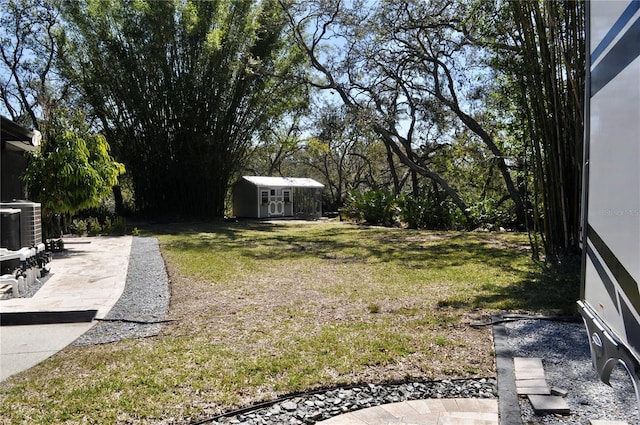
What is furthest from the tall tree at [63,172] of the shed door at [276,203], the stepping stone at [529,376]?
the shed door at [276,203]

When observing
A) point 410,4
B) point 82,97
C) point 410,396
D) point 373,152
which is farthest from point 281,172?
point 410,396

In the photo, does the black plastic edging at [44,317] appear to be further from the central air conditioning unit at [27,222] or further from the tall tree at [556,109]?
the tall tree at [556,109]

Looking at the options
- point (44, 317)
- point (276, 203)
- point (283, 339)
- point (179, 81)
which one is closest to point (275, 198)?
point (276, 203)

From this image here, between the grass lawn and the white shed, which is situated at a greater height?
the white shed

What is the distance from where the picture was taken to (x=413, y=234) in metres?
11.1

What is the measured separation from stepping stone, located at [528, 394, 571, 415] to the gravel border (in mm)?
2589

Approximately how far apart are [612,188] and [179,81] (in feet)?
47.9

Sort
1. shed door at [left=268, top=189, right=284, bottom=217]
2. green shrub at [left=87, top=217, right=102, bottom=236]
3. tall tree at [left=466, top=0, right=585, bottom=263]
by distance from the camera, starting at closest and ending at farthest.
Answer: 1. tall tree at [left=466, top=0, right=585, bottom=263]
2. green shrub at [left=87, top=217, right=102, bottom=236]
3. shed door at [left=268, top=189, right=284, bottom=217]

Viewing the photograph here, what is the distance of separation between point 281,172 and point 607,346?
100 feet

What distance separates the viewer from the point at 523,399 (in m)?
2.36

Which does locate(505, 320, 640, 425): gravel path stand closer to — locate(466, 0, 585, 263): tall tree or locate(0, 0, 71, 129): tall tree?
locate(466, 0, 585, 263): tall tree

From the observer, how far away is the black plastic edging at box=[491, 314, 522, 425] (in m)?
2.20

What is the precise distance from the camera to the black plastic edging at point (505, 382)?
86.5 inches

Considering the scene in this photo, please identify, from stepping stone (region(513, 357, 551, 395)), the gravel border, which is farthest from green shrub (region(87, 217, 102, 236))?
stepping stone (region(513, 357, 551, 395))
